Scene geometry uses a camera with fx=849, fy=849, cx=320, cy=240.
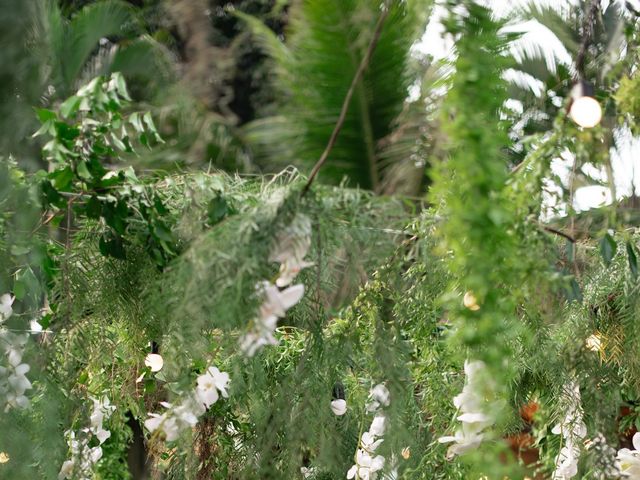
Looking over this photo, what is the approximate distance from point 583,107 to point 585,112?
0.01 m

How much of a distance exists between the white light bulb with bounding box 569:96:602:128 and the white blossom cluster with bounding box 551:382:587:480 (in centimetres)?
62

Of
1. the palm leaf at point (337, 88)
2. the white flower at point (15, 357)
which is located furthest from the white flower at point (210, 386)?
the palm leaf at point (337, 88)

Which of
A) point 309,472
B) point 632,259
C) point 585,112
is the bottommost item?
point 309,472

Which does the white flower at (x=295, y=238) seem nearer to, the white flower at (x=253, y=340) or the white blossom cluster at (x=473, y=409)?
the white flower at (x=253, y=340)

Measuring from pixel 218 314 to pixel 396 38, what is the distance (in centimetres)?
423

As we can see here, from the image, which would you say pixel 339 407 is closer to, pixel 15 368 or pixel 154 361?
pixel 154 361

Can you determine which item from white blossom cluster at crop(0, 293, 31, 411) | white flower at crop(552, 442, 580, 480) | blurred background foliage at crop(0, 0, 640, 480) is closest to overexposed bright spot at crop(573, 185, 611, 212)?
blurred background foliage at crop(0, 0, 640, 480)

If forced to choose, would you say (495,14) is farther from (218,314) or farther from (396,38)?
(396,38)

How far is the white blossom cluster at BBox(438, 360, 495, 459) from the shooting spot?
792 mm

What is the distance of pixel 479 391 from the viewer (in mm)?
786

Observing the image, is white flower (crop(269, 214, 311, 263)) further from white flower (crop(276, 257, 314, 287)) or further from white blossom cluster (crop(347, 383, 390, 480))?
white blossom cluster (crop(347, 383, 390, 480))

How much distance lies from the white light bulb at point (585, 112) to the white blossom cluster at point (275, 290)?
1.49 feet

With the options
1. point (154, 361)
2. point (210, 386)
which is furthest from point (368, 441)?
point (154, 361)

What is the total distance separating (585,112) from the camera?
1.30 m
